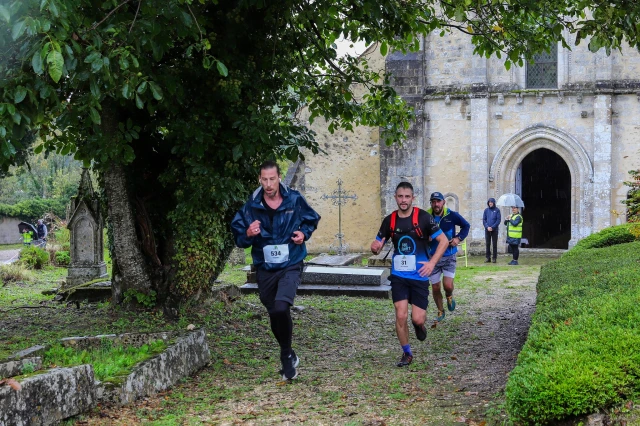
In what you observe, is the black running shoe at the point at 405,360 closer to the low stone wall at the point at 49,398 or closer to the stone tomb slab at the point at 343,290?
the low stone wall at the point at 49,398

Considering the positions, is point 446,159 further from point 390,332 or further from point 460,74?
point 390,332

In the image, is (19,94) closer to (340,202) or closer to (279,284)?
(279,284)

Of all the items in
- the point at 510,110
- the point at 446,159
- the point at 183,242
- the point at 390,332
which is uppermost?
the point at 510,110

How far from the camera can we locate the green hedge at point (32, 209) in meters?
38.7

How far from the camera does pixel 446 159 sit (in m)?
23.0

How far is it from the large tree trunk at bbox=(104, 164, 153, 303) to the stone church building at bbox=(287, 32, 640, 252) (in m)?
14.3

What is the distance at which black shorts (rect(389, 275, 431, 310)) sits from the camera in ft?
23.7

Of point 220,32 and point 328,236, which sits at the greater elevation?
point 220,32

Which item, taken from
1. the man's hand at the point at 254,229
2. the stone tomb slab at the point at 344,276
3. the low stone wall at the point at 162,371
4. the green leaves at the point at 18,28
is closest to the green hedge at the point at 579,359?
the man's hand at the point at 254,229

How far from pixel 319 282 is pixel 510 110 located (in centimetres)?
1162

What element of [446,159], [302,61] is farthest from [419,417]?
[446,159]

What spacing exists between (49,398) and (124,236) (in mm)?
4440

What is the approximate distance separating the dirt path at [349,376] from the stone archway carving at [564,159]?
11.3 m

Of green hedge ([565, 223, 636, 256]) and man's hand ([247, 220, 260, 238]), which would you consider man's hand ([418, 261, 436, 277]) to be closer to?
man's hand ([247, 220, 260, 238])
